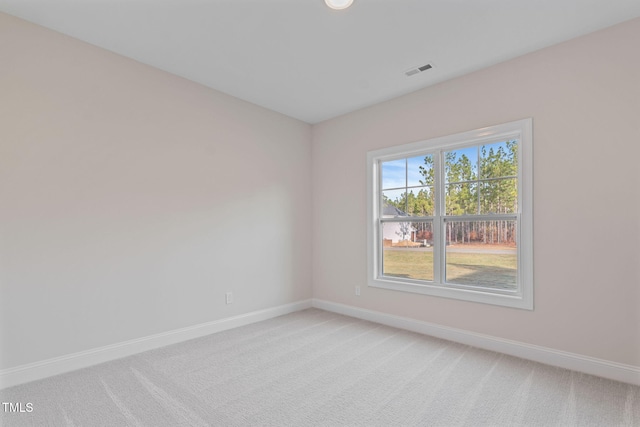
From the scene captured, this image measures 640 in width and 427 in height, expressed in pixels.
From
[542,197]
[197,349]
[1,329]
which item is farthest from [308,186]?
[1,329]

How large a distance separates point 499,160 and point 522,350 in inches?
67.4

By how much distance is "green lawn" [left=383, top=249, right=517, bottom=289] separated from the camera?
9.71 feet

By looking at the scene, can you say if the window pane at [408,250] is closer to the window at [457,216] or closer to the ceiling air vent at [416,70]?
the window at [457,216]

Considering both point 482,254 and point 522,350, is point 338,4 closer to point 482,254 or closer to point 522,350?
point 482,254

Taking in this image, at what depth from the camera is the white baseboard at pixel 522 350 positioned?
2.32 metres

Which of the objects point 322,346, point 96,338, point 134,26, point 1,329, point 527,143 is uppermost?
point 134,26

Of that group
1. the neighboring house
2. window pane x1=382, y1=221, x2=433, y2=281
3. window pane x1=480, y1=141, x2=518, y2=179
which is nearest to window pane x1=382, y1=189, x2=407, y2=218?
the neighboring house

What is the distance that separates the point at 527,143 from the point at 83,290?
12.9ft

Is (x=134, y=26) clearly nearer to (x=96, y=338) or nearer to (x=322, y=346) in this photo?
(x=96, y=338)

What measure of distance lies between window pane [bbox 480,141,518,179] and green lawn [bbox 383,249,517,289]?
0.78 metres

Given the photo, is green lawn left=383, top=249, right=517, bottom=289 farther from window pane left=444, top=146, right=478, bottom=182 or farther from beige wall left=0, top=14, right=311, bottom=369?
beige wall left=0, top=14, right=311, bottom=369

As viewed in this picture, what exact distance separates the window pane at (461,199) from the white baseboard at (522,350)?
119cm

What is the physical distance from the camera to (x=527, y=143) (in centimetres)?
273

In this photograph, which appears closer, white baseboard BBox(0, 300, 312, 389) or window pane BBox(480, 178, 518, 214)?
white baseboard BBox(0, 300, 312, 389)
